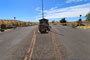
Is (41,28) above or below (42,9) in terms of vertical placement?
below

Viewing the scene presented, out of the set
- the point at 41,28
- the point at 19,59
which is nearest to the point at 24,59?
the point at 19,59

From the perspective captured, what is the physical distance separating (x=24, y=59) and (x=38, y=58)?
2.80ft

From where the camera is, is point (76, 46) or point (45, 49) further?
point (76, 46)

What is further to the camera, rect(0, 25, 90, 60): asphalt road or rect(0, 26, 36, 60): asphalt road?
rect(0, 26, 36, 60): asphalt road

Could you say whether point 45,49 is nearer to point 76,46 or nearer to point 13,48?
point 13,48

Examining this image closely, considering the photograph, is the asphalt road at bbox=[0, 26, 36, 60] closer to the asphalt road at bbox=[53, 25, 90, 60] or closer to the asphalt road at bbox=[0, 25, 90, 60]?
the asphalt road at bbox=[0, 25, 90, 60]

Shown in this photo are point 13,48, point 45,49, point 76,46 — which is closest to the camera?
point 45,49

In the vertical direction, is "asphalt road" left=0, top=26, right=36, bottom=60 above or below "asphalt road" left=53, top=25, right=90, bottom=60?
below

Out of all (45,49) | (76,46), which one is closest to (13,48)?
(45,49)

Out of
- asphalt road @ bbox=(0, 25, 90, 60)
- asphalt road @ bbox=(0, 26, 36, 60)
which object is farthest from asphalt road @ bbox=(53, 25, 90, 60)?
asphalt road @ bbox=(0, 26, 36, 60)

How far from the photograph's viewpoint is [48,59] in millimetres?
7402

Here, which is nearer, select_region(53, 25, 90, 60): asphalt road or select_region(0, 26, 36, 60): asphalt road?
select_region(53, 25, 90, 60): asphalt road

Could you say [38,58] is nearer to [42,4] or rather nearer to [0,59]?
[0,59]

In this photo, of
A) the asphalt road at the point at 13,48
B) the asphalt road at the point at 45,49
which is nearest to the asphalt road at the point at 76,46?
the asphalt road at the point at 45,49
